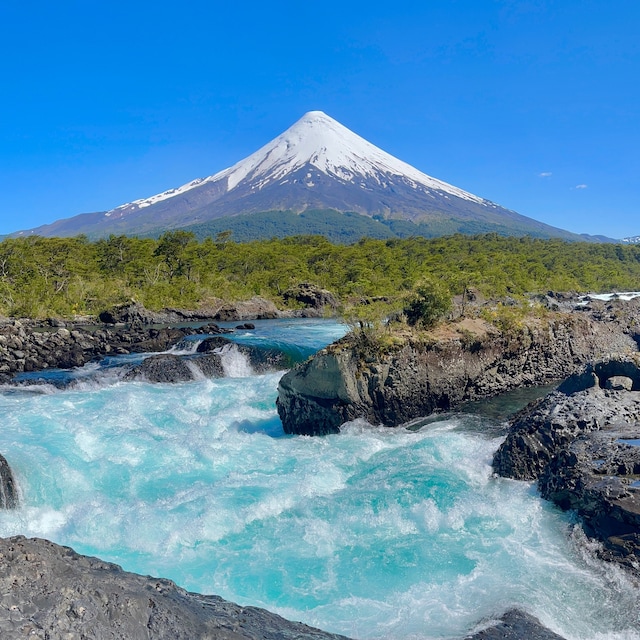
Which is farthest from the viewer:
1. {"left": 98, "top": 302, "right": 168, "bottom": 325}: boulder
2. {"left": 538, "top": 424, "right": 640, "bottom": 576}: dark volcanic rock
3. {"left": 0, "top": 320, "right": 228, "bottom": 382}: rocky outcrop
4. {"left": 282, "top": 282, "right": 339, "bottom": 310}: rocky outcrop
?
{"left": 282, "top": 282, "right": 339, "bottom": 310}: rocky outcrop

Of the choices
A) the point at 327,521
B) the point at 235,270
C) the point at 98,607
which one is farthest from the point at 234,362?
the point at 235,270

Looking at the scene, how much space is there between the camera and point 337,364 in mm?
11523

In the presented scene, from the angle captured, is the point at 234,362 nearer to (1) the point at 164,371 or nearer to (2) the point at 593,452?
(1) the point at 164,371

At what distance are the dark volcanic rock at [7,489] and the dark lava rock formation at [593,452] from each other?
7.98 metres

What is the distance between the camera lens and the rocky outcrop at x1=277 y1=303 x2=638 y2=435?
1155cm

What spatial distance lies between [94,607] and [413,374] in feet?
31.5

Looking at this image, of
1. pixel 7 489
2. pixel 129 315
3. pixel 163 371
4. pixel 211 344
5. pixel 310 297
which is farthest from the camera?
pixel 310 297

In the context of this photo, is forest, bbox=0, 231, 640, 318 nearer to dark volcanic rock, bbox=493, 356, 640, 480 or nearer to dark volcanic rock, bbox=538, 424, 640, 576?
dark volcanic rock, bbox=493, 356, 640, 480

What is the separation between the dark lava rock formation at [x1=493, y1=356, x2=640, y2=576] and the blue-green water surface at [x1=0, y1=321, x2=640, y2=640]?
1.03 ft

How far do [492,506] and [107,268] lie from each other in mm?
46961

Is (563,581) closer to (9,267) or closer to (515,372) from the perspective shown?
(515,372)

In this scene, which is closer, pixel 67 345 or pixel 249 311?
pixel 67 345

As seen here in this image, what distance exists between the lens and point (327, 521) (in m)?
7.48

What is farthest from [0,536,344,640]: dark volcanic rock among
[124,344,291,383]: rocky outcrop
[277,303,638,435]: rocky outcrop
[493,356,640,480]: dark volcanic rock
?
[124,344,291,383]: rocky outcrop
